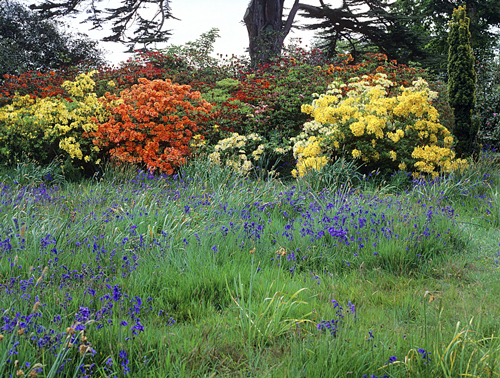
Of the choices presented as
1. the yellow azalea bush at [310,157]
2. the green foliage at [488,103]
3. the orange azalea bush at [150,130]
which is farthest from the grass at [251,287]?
the green foliage at [488,103]

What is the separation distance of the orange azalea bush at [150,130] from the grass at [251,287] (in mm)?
2208

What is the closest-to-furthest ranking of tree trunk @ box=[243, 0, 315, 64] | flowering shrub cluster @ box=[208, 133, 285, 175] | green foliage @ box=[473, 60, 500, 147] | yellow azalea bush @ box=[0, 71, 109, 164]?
flowering shrub cluster @ box=[208, 133, 285, 175], yellow azalea bush @ box=[0, 71, 109, 164], green foliage @ box=[473, 60, 500, 147], tree trunk @ box=[243, 0, 315, 64]

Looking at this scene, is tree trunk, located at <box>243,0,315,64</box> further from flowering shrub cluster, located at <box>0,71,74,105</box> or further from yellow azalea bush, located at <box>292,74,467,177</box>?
yellow azalea bush, located at <box>292,74,467,177</box>

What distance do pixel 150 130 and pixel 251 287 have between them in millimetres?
6073

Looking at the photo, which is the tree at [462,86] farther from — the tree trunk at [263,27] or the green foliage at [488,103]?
the tree trunk at [263,27]

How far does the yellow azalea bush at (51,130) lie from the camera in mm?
7762

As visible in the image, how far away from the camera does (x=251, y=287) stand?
8.53ft

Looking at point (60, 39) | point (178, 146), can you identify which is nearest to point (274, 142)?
point (178, 146)

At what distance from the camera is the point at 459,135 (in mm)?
8430

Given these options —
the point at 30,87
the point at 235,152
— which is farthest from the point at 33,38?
the point at 235,152

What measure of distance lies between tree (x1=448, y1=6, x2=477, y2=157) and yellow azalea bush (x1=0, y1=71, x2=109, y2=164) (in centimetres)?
721

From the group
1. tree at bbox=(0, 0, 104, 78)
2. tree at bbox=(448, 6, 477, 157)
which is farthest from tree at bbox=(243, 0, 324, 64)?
tree at bbox=(448, 6, 477, 157)

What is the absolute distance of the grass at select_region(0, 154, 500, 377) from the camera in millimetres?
2127

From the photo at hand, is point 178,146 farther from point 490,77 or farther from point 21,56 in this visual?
point 21,56
